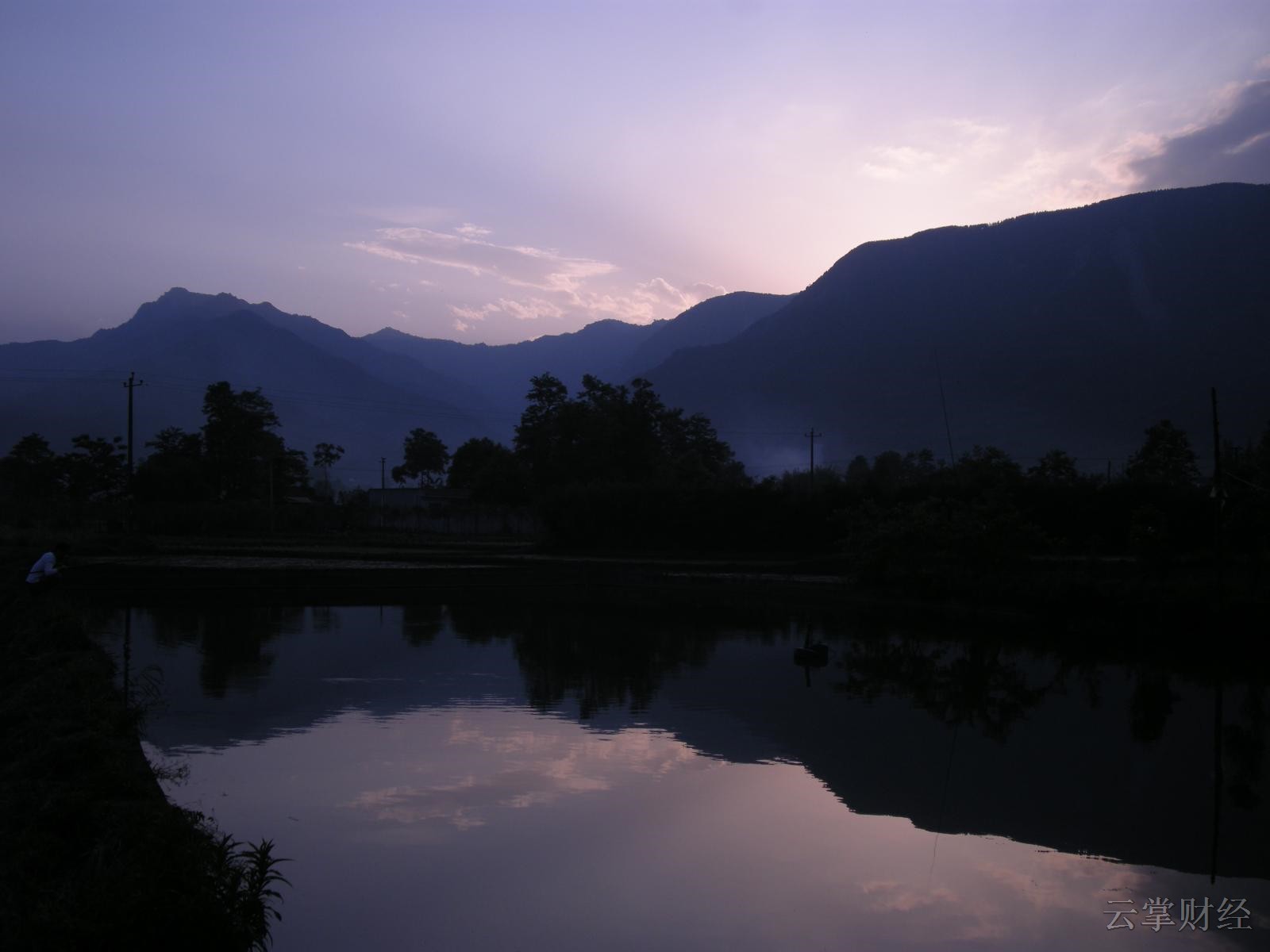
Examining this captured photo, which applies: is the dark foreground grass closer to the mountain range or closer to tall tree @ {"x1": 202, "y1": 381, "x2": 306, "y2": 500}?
tall tree @ {"x1": 202, "y1": 381, "x2": 306, "y2": 500}

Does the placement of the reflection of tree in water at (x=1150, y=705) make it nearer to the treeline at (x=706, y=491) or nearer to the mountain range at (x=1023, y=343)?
the treeline at (x=706, y=491)

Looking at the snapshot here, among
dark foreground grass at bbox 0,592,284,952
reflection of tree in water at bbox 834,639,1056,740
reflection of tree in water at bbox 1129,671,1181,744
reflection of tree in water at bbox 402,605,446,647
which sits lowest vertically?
reflection of tree in water at bbox 1129,671,1181,744

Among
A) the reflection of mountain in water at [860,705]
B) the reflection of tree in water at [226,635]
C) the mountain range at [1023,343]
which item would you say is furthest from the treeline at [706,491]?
the mountain range at [1023,343]

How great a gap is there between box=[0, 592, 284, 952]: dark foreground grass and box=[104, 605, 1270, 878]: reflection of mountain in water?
10.9ft

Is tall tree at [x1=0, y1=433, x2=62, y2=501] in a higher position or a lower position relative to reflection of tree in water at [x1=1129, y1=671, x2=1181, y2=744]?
higher

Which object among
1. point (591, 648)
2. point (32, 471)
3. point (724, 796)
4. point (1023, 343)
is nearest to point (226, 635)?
point (591, 648)

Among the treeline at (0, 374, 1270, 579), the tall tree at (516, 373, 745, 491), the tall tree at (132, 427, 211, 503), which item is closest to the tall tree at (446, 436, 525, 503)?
the treeline at (0, 374, 1270, 579)

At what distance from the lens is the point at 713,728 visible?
12258mm

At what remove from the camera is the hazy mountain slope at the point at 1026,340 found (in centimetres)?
11450

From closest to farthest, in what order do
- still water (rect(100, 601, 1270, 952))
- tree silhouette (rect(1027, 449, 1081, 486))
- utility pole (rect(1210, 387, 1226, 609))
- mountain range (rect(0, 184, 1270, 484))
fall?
1. still water (rect(100, 601, 1270, 952))
2. utility pole (rect(1210, 387, 1226, 609))
3. tree silhouette (rect(1027, 449, 1081, 486))
4. mountain range (rect(0, 184, 1270, 484))

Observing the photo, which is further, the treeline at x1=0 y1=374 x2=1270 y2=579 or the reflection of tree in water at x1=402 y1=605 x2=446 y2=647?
the treeline at x1=0 y1=374 x2=1270 y2=579

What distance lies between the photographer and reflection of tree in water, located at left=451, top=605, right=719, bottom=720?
14346mm

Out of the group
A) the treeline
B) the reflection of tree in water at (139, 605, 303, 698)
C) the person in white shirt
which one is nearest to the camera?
the reflection of tree in water at (139, 605, 303, 698)

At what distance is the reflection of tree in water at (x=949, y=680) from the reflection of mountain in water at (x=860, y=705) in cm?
6
